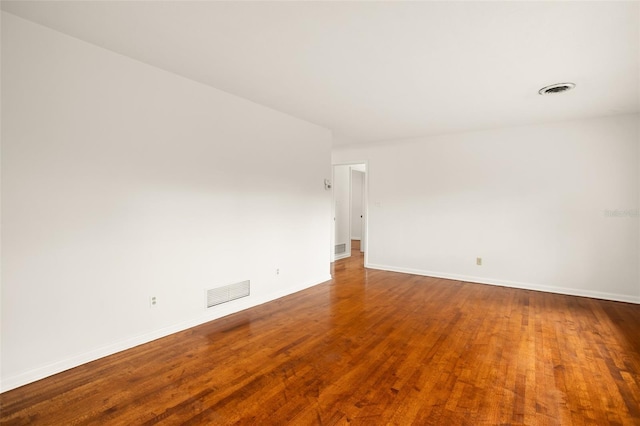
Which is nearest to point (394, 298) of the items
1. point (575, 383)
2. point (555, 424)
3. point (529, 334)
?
point (529, 334)

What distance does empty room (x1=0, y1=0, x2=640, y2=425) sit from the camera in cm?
199

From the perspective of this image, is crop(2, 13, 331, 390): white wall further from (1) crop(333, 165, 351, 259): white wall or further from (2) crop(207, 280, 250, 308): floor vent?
(1) crop(333, 165, 351, 259): white wall

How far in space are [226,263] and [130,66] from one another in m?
2.12

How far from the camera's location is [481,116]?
13.7 feet

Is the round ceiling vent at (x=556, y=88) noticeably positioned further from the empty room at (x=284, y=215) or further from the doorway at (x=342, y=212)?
the doorway at (x=342, y=212)


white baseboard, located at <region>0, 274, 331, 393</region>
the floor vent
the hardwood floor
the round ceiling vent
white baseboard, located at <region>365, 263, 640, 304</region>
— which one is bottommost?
the hardwood floor

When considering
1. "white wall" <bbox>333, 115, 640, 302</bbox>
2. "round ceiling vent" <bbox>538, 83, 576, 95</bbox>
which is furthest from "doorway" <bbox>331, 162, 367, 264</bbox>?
"round ceiling vent" <bbox>538, 83, 576, 95</bbox>

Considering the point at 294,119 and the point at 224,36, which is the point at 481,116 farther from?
the point at 224,36

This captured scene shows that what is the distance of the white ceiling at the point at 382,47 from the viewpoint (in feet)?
6.38

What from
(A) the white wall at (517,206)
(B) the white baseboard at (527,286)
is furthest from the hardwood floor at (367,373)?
(A) the white wall at (517,206)

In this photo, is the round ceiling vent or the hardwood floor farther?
the round ceiling vent

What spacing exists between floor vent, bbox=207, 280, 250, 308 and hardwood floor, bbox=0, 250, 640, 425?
24 centimetres

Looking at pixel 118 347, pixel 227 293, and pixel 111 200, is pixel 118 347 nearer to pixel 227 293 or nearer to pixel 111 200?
pixel 227 293

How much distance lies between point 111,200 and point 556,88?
14.4 ft
